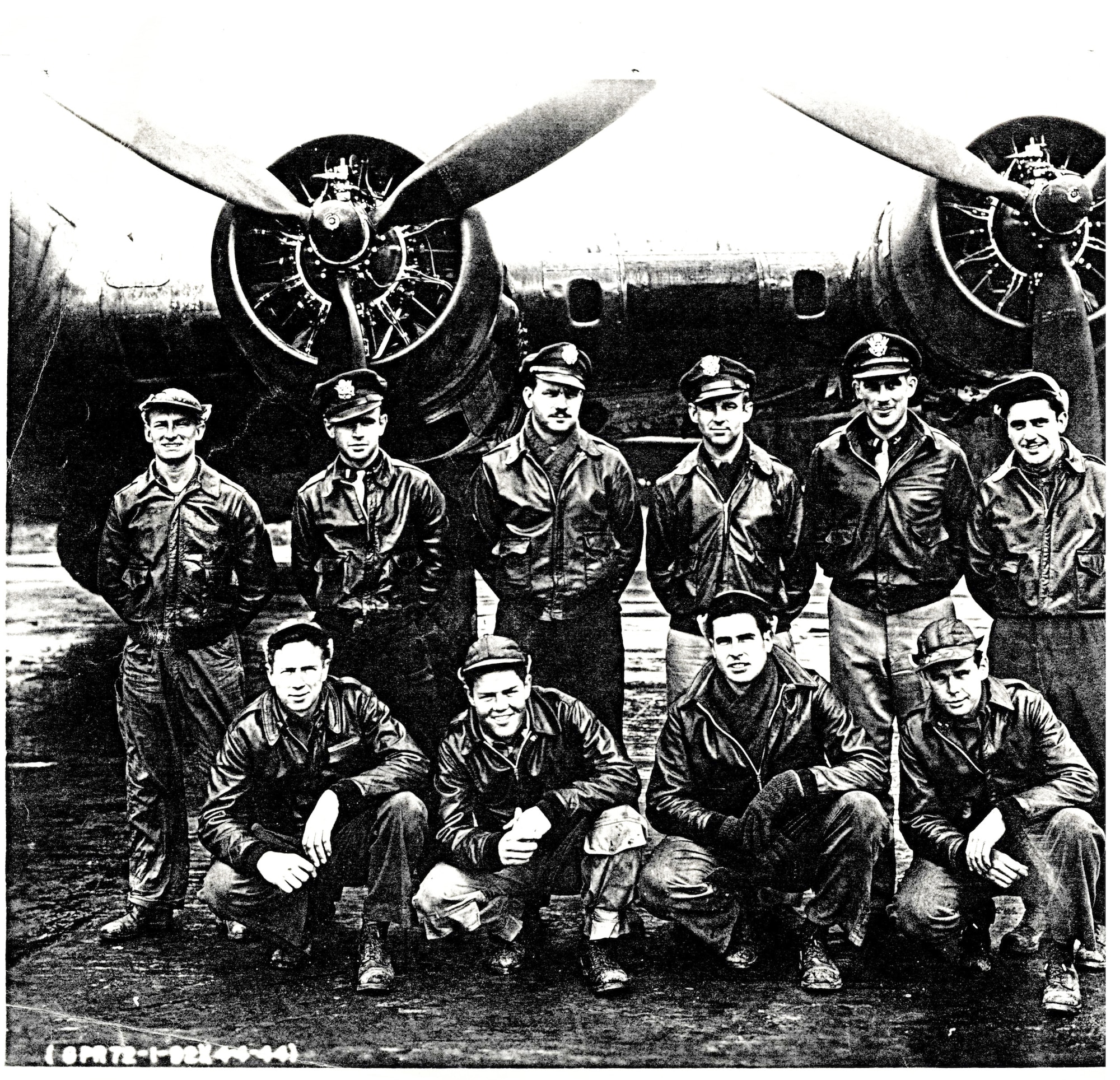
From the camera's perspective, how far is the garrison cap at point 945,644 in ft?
15.2

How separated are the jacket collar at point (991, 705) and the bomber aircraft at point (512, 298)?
1114 millimetres

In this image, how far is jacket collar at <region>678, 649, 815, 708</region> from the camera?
184 inches

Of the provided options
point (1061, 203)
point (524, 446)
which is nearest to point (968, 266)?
point (1061, 203)

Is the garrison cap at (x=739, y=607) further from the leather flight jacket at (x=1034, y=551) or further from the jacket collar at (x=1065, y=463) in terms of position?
the jacket collar at (x=1065, y=463)

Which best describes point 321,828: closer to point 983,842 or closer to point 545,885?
point 545,885

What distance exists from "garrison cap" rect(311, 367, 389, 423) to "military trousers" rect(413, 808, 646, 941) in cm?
213

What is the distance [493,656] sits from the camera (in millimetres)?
4660

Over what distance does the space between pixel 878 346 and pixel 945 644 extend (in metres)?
1.44

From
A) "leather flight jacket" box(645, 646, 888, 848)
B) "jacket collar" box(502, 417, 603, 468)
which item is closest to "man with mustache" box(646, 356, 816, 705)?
"leather flight jacket" box(645, 646, 888, 848)

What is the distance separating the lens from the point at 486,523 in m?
4.80

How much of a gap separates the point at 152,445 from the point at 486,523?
5.47 ft

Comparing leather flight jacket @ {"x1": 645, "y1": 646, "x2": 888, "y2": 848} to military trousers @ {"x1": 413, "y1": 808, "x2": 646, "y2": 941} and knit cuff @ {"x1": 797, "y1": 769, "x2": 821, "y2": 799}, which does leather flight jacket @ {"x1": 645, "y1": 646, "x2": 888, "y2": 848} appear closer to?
knit cuff @ {"x1": 797, "y1": 769, "x2": 821, "y2": 799}

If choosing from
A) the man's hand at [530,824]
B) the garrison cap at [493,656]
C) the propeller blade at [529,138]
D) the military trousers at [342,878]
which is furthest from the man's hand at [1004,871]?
the propeller blade at [529,138]
